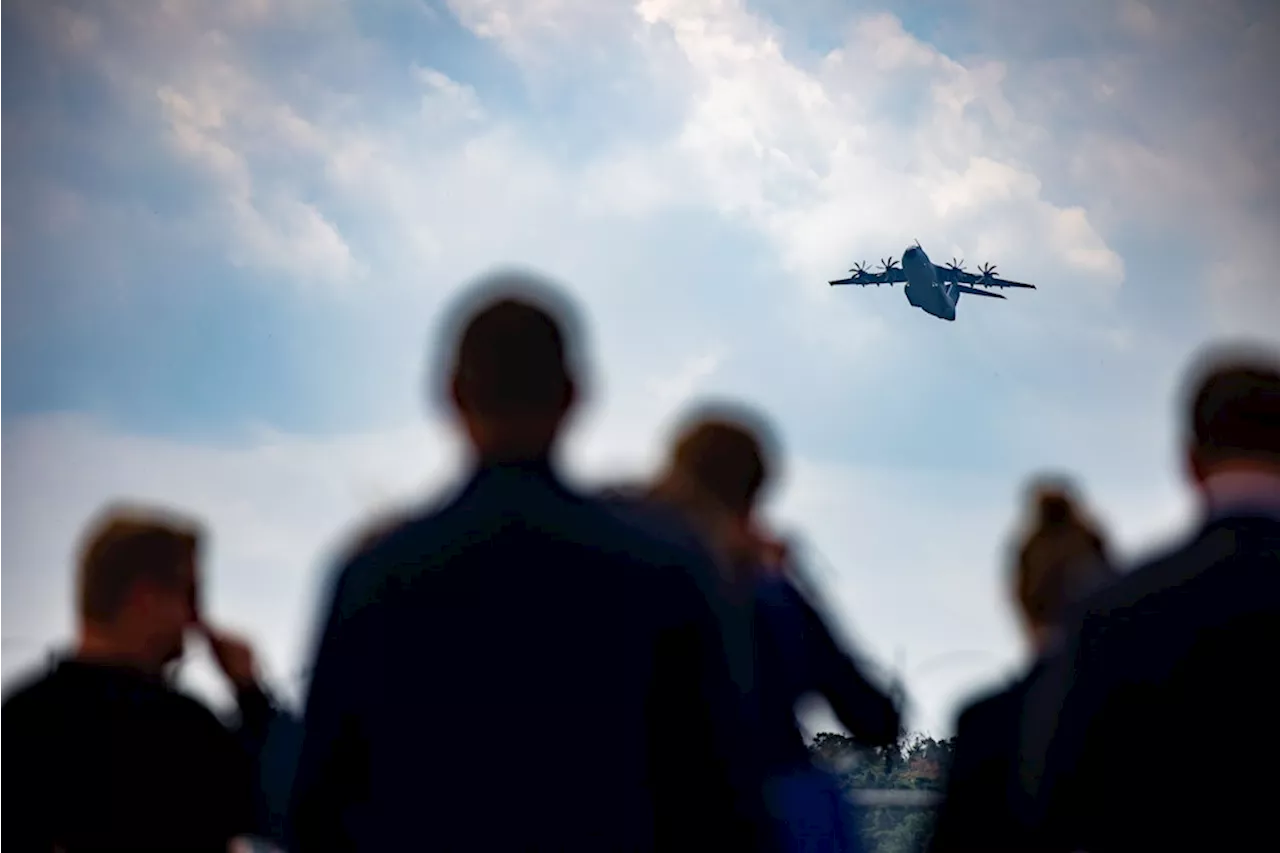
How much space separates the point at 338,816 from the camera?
2.53m

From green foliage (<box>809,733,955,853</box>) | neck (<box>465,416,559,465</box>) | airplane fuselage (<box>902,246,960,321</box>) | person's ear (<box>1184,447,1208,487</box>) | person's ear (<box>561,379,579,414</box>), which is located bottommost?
green foliage (<box>809,733,955,853</box>)

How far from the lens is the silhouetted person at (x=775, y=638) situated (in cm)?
370

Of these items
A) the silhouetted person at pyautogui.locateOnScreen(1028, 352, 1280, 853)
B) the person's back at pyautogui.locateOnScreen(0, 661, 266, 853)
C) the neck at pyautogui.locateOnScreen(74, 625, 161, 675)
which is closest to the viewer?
the silhouetted person at pyautogui.locateOnScreen(1028, 352, 1280, 853)

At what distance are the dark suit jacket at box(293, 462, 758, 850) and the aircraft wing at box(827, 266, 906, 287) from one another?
49936mm

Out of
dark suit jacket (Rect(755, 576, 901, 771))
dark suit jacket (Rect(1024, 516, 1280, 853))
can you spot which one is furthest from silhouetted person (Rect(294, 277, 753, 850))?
dark suit jacket (Rect(755, 576, 901, 771))

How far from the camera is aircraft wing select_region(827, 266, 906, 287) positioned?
51625mm

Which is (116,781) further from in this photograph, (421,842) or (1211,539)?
(1211,539)

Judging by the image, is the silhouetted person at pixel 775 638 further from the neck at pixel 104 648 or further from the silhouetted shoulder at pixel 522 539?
the neck at pixel 104 648

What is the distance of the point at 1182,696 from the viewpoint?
2.93m

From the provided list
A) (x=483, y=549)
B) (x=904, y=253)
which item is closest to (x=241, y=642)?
(x=483, y=549)

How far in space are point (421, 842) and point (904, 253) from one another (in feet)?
163

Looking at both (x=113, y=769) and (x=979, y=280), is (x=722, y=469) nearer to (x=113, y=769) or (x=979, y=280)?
(x=113, y=769)

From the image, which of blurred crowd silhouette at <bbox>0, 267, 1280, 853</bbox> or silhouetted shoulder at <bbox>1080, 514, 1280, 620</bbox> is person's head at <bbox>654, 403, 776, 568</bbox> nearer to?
blurred crowd silhouette at <bbox>0, 267, 1280, 853</bbox>

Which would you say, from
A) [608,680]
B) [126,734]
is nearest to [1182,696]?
[608,680]
